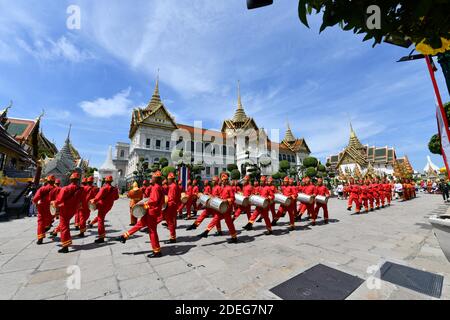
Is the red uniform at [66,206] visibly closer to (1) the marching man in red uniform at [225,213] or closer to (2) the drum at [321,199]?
(1) the marching man in red uniform at [225,213]

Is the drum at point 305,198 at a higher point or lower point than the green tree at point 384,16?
lower

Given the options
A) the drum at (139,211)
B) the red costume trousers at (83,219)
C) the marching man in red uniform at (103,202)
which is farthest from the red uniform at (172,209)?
the red costume trousers at (83,219)

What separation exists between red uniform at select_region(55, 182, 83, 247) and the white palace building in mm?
27913

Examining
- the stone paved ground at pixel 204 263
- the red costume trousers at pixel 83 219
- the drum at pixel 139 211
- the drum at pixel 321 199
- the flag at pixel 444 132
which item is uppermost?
the flag at pixel 444 132

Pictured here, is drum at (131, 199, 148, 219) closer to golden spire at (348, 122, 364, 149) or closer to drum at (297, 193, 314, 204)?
drum at (297, 193, 314, 204)

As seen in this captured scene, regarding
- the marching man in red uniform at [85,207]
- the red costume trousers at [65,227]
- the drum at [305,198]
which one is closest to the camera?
the red costume trousers at [65,227]

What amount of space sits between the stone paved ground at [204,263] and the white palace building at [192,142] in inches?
1109

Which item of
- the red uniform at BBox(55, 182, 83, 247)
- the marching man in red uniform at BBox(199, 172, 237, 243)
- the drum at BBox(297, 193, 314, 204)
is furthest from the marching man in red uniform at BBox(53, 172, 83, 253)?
the drum at BBox(297, 193, 314, 204)

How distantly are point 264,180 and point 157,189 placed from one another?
4377mm

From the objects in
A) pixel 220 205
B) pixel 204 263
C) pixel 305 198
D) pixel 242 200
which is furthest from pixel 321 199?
pixel 204 263

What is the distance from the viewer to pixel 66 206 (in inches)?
199

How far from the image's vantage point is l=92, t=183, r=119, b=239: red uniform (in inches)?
224

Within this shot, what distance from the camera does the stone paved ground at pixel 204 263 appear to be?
→ 280 centimetres
